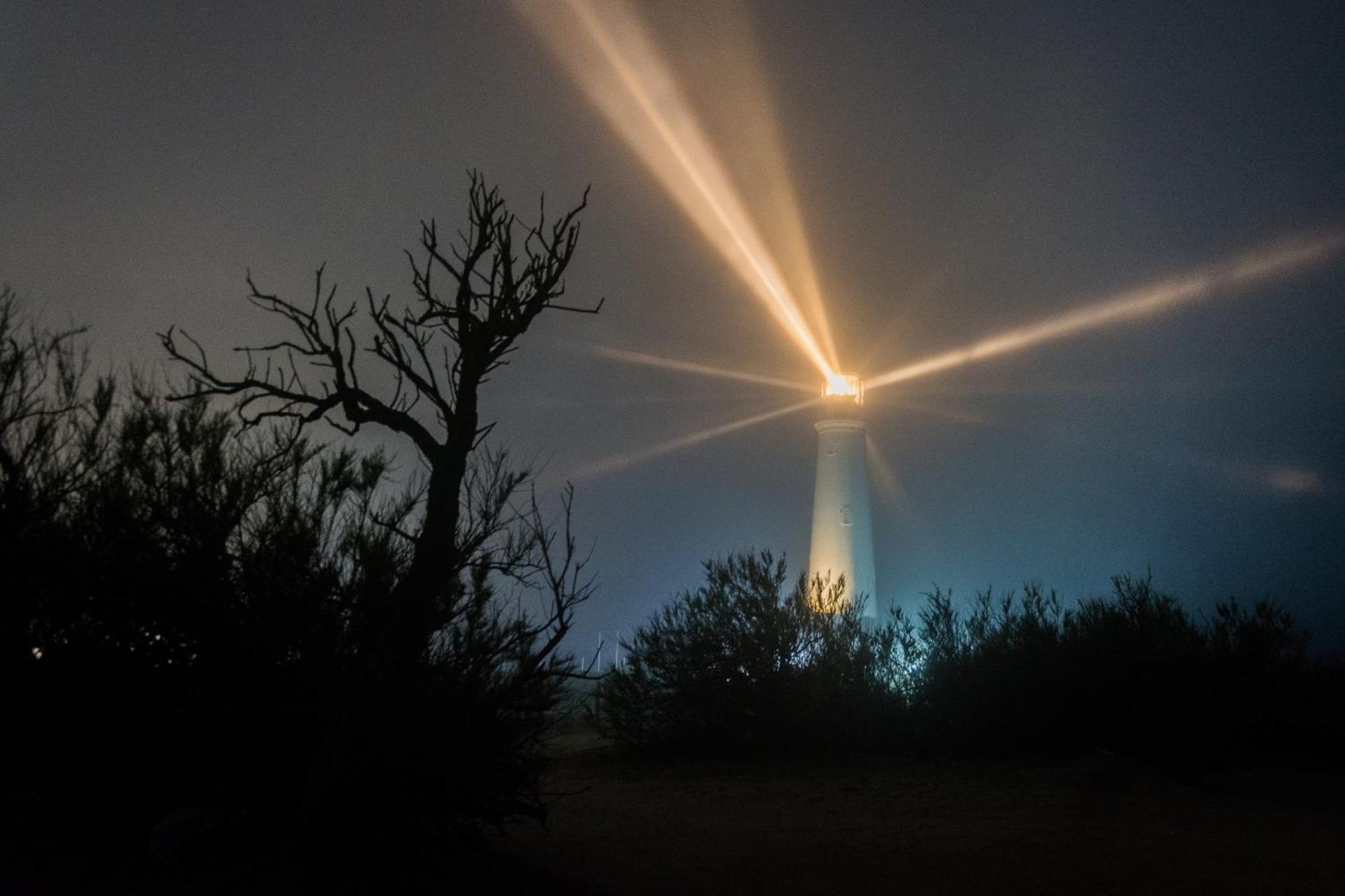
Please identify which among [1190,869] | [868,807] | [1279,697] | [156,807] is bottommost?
[156,807]

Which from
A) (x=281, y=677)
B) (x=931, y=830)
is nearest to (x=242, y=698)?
(x=281, y=677)

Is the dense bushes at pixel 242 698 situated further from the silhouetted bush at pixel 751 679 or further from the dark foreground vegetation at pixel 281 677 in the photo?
the silhouetted bush at pixel 751 679

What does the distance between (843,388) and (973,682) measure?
16017 mm

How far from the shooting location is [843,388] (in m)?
27.8

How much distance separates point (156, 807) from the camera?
5574mm

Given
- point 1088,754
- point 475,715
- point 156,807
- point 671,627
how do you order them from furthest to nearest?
point 671,627
point 1088,754
point 156,807
point 475,715

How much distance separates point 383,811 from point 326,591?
1485 mm

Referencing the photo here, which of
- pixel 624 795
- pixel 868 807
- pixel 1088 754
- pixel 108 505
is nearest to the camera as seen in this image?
pixel 108 505

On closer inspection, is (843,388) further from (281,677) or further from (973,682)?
(281,677)

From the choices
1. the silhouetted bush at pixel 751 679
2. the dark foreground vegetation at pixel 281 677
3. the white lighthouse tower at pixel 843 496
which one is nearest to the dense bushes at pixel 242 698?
the dark foreground vegetation at pixel 281 677

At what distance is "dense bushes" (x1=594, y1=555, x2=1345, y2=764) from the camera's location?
11.5m

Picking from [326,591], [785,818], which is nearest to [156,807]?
[326,591]

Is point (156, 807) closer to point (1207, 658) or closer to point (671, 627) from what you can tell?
point (671, 627)

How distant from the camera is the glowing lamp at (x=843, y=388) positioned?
90.8ft
